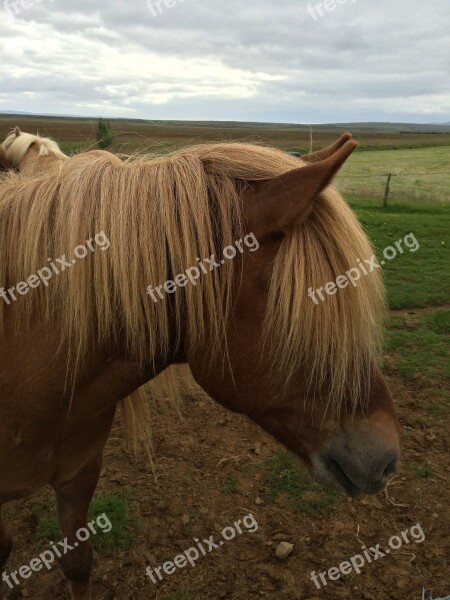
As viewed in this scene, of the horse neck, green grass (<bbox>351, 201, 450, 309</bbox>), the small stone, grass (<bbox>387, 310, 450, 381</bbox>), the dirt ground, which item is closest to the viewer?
the dirt ground

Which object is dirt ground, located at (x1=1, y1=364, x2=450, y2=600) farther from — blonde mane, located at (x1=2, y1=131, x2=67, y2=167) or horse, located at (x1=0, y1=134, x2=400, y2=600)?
blonde mane, located at (x1=2, y1=131, x2=67, y2=167)

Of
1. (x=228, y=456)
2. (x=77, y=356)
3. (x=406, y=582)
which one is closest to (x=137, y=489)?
(x=228, y=456)

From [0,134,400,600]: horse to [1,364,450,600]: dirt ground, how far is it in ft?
5.11

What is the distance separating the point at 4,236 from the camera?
176 centimetres

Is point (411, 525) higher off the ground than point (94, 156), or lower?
lower

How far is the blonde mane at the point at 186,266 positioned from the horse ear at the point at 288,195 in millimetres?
47

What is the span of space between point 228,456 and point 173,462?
1.61ft

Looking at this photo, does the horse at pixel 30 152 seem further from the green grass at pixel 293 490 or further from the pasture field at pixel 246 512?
the green grass at pixel 293 490

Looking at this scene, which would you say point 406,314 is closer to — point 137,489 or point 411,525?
point 411,525

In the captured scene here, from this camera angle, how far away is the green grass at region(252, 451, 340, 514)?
11.9 ft

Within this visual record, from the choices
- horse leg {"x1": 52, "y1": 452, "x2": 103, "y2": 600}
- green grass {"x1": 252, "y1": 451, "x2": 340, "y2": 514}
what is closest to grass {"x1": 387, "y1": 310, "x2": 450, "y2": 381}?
green grass {"x1": 252, "y1": 451, "x2": 340, "y2": 514}

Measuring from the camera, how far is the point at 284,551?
3.19m

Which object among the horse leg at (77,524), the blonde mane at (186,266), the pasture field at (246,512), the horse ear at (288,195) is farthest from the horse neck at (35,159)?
the horse ear at (288,195)

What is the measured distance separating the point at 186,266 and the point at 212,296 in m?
0.14
